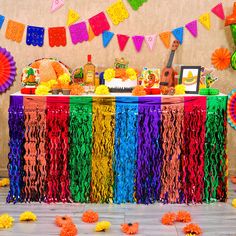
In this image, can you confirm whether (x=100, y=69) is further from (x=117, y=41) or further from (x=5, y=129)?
(x=5, y=129)

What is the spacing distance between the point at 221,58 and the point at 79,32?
115 cm

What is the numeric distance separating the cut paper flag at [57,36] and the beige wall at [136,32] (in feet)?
Answer: 0.12

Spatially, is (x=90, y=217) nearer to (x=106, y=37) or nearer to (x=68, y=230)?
(x=68, y=230)

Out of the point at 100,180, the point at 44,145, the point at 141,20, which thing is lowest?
the point at 100,180

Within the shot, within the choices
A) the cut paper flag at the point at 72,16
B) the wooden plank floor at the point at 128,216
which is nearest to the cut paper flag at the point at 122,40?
the cut paper flag at the point at 72,16

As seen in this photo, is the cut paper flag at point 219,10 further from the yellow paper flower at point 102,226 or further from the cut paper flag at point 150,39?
the yellow paper flower at point 102,226

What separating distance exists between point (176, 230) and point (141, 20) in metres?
1.75

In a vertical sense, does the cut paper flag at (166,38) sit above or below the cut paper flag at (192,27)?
below

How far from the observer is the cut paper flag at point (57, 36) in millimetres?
3846

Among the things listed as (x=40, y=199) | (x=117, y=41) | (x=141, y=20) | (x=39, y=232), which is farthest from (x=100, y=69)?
(x=39, y=232)

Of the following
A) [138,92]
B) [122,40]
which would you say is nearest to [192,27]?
[122,40]

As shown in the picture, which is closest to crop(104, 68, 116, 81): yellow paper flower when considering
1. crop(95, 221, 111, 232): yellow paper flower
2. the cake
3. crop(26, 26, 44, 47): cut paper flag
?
the cake

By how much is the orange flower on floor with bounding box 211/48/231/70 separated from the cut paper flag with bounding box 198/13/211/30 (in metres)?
0.22

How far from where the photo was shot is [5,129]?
4000 mm
